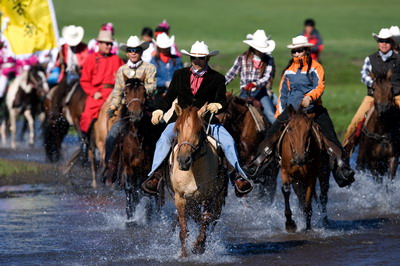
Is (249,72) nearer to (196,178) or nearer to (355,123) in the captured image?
(355,123)

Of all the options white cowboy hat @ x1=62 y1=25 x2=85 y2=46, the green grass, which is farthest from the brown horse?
the green grass

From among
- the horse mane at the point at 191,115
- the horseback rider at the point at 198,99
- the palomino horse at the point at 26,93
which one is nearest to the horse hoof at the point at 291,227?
the horseback rider at the point at 198,99

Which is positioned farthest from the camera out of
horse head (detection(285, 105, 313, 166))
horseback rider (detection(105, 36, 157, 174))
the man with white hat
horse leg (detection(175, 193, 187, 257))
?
the man with white hat

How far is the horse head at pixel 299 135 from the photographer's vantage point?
45.6ft

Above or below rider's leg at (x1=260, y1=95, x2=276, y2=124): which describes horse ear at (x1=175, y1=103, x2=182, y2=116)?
above

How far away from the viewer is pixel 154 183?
1327cm

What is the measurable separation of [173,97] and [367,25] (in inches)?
1847

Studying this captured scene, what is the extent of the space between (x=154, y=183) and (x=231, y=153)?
1069mm

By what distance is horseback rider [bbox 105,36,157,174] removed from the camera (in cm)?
1554

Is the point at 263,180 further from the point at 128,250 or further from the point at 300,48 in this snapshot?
the point at 128,250

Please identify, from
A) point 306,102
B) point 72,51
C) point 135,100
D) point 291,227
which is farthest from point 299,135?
point 72,51

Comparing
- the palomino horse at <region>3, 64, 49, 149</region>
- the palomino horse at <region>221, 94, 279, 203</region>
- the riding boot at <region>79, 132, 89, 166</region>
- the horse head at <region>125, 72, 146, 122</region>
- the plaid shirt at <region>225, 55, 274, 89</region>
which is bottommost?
the palomino horse at <region>3, 64, 49, 149</region>

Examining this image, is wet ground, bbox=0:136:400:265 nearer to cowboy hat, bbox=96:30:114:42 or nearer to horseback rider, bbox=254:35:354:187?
horseback rider, bbox=254:35:354:187

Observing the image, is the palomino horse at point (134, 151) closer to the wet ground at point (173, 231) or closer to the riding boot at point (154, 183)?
the wet ground at point (173, 231)
